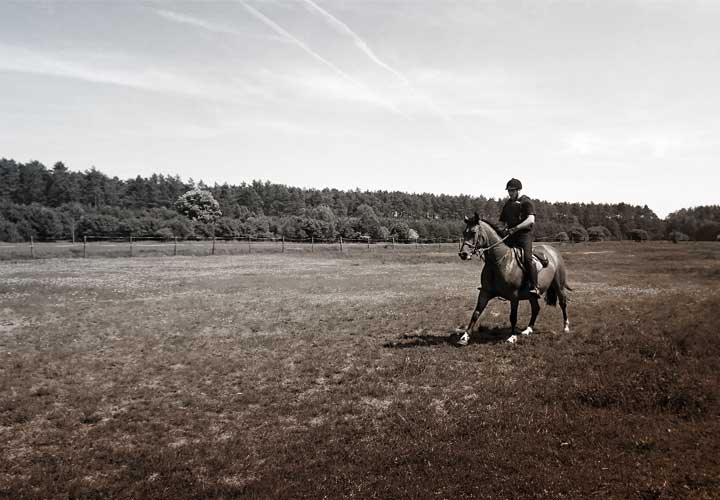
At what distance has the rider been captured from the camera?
12727mm

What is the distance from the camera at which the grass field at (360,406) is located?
5.84 meters

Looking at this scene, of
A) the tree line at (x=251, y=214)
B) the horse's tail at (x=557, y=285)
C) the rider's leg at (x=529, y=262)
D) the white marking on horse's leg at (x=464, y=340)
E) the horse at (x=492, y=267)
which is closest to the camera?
the horse at (x=492, y=267)

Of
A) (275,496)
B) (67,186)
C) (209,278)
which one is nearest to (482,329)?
(275,496)

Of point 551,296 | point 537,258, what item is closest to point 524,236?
point 537,258

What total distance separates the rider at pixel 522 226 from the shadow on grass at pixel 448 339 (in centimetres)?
192

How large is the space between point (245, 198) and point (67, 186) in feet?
186

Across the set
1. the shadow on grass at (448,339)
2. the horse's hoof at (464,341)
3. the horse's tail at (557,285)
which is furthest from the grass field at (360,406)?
the horse's tail at (557,285)

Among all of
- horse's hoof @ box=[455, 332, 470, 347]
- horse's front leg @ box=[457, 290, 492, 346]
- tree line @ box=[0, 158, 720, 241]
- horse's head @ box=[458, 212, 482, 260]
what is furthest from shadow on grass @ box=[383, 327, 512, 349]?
tree line @ box=[0, 158, 720, 241]

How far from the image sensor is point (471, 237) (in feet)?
39.9

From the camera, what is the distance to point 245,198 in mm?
163500

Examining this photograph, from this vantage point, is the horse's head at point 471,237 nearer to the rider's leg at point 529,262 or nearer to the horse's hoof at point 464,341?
the rider's leg at point 529,262

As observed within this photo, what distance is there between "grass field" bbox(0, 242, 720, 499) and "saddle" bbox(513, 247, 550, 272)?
89.4 inches

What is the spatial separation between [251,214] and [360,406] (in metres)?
126

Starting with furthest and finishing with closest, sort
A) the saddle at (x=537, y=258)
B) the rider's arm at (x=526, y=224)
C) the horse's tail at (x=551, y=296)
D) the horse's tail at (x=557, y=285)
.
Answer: the horse's tail at (x=551, y=296) < the horse's tail at (x=557, y=285) < the saddle at (x=537, y=258) < the rider's arm at (x=526, y=224)
